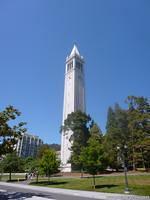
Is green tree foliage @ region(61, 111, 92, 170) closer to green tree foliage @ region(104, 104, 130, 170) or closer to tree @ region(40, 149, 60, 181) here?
green tree foliage @ region(104, 104, 130, 170)

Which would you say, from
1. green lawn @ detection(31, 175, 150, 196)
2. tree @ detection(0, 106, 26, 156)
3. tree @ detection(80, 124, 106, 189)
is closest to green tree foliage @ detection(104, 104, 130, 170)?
green lawn @ detection(31, 175, 150, 196)

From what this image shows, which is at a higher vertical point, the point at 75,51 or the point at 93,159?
the point at 75,51

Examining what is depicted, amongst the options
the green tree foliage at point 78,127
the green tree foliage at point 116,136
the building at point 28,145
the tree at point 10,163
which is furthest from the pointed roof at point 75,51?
the building at point 28,145

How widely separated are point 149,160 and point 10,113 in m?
35.4

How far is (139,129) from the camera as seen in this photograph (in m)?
39.8

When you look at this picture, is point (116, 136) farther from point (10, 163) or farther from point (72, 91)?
point (72, 91)

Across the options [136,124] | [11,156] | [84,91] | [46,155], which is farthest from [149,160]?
[84,91]

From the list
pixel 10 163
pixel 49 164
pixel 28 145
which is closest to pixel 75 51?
pixel 10 163

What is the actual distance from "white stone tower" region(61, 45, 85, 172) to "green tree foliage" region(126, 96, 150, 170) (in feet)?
79.8

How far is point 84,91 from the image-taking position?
75875 millimetres

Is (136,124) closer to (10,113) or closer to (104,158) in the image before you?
(104,158)

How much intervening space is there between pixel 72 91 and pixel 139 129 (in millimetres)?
33909

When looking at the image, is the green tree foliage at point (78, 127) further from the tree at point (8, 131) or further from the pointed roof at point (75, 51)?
the pointed roof at point (75, 51)

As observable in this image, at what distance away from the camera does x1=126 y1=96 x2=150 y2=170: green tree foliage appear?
125 feet
